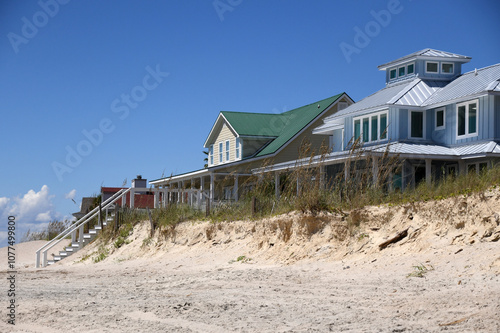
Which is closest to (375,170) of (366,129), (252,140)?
(366,129)

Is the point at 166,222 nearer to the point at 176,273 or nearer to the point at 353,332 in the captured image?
the point at 176,273

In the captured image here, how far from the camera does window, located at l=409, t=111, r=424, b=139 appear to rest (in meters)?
28.3

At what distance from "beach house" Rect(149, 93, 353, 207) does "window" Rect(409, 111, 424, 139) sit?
6560 millimetres

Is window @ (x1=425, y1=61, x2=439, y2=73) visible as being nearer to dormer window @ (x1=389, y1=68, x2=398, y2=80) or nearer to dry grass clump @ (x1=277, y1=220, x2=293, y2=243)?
dormer window @ (x1=389, y1=68, x2=398, y2=80)

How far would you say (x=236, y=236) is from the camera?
1838 cm

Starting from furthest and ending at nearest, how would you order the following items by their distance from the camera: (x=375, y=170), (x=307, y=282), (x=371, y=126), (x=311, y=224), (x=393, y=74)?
(x=393, y=74)
(x=371, y=126)
(x=375, y=170)
(x=311, y=224)
(x=307, y=282)

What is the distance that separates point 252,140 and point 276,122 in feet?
10.9

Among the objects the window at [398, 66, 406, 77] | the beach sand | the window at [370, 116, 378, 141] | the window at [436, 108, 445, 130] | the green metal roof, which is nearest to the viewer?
the beach sand

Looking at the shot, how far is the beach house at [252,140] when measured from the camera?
35.3 metres

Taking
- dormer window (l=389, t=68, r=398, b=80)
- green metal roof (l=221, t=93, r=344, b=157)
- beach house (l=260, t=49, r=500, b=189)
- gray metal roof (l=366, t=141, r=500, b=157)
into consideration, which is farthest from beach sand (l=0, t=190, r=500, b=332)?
green metal roof (l=221, t=93, r=344, b=157)

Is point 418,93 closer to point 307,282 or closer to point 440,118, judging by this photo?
point 440,118

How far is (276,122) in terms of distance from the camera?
41.0m

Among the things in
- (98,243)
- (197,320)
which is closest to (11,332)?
(197,320)

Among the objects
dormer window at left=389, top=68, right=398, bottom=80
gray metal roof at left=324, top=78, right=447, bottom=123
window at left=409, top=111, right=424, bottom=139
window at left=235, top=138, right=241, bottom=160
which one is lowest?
window at left=235, top=138, right=241, bottom=160
